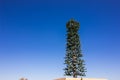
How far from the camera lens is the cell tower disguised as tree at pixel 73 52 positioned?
126ft

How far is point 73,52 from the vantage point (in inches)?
1586

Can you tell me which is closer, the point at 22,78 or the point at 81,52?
the point at 22,78

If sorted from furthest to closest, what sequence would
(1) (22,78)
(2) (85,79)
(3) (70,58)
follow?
(3) (70,58) → (1) (22,78) → (2) (85,79)

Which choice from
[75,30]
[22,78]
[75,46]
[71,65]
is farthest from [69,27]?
[22,78]

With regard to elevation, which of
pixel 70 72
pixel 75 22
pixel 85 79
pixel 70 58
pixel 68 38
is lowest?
pixel 85 79

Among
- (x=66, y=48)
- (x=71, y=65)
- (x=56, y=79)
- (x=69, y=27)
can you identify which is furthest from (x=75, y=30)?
(x=56, y=79)

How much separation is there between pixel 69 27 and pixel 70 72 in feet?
28.7

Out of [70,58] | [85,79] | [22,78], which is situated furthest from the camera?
[70,58]

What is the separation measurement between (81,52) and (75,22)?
6.05m

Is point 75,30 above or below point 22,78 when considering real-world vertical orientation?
above

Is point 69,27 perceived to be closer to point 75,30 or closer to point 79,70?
point 75,30

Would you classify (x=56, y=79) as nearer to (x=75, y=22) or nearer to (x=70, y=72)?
(x=70, y=72)

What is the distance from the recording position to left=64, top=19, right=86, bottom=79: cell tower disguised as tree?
3830cm

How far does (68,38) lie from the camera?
41062mm
